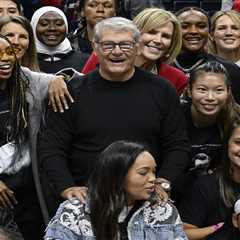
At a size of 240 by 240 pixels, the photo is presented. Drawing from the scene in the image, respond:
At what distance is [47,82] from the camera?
429 cm

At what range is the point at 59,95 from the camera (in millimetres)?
4086

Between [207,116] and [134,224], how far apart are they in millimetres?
1028

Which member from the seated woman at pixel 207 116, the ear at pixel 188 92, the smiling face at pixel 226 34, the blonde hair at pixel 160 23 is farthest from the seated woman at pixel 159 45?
the smiling face at pixel 226 34

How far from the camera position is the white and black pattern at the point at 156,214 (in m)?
3.67

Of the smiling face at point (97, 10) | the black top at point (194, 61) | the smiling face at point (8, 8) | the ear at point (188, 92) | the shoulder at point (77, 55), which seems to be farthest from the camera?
the smiling face at point (97, 10)

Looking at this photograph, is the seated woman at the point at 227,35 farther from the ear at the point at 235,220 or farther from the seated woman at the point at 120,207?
the seated woman at the point at 120,207

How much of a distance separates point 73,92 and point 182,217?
956 millimetres

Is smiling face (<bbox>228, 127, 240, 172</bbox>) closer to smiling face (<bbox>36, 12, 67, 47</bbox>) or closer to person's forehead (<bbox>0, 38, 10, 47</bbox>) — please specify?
person's forehead (<bbox>0, 38, 10, 47</bbox>)

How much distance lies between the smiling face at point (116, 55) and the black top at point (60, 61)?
129 cm

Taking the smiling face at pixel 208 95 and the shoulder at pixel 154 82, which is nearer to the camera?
the shoulder at pixel 154 82

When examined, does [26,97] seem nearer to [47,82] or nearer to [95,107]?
[47,82]

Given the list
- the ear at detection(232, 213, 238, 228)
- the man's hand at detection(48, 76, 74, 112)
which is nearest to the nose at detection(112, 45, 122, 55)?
the man's hand at detection(48, 76, 74, 112)

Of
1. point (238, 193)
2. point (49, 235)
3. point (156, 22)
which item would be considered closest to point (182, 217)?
point (238, 193)

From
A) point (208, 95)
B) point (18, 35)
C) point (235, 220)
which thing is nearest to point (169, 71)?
point (208, 95)
